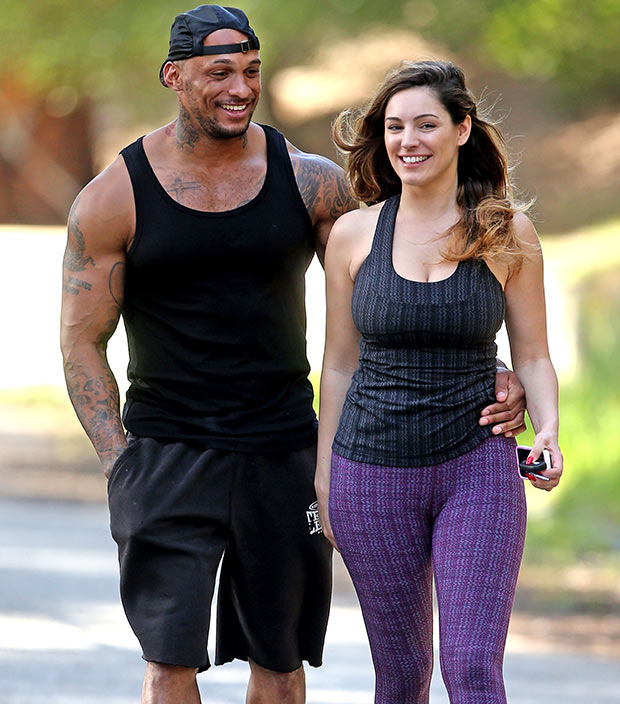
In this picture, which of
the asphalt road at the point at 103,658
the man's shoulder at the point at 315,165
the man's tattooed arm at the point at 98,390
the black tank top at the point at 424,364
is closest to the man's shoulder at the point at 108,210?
the man's tattooed arm at the point at 98,390

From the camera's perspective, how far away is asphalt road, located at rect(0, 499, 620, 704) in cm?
627

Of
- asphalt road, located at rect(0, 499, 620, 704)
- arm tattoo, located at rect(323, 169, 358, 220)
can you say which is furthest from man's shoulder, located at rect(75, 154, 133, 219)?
asphalt road, located at rect(0, 499, 620, 704)

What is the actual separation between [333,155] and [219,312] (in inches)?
853

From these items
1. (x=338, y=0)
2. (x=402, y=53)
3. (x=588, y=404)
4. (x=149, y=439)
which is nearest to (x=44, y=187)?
(x=402, y=53)

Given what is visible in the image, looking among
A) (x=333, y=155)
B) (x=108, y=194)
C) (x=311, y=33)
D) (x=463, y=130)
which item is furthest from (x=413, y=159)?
(x=333, y=155)

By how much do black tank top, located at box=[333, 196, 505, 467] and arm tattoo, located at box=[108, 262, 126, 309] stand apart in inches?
28.3

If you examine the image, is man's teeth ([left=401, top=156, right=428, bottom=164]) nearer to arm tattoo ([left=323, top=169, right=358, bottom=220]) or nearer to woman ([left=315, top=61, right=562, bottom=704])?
woman ([left=315, top=61, right=562, bottom=704])

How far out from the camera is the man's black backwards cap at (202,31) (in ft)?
13.7

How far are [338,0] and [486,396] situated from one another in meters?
15.2

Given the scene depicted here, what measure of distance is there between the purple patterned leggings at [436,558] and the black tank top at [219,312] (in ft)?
1.29

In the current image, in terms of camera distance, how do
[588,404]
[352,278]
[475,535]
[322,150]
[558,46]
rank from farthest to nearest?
1. [322,150]
2. [558,46]
3. [588,404]
4. [352,278]
5. [475,535]

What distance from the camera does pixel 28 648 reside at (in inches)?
273

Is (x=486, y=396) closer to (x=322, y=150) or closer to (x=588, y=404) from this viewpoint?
(x=588, y=404)

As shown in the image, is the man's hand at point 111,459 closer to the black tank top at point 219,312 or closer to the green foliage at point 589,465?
the black tank top at point 219,312
